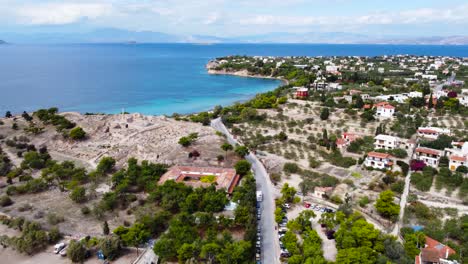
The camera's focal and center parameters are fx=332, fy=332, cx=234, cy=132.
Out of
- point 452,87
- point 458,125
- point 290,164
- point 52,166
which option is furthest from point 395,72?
point 52,166

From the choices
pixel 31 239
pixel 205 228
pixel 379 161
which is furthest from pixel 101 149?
pixel 379 161

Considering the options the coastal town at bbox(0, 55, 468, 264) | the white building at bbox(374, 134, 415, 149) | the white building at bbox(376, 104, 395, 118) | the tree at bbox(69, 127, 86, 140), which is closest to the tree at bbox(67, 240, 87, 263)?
the coastal town at bbox(0, 55, 468, 264)

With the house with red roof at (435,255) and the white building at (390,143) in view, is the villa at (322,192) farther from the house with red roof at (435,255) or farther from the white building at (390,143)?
the white building at (390,143)

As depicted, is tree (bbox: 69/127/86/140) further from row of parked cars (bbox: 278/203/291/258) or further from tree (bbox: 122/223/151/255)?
row of parked cars (bbox: 278/203/291/258)

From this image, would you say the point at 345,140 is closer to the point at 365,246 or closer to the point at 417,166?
the point at 417,166

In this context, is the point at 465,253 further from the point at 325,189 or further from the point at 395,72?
the point at 395,72

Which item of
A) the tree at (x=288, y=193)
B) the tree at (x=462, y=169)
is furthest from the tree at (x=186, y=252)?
the tree at (x=462, y=169)
